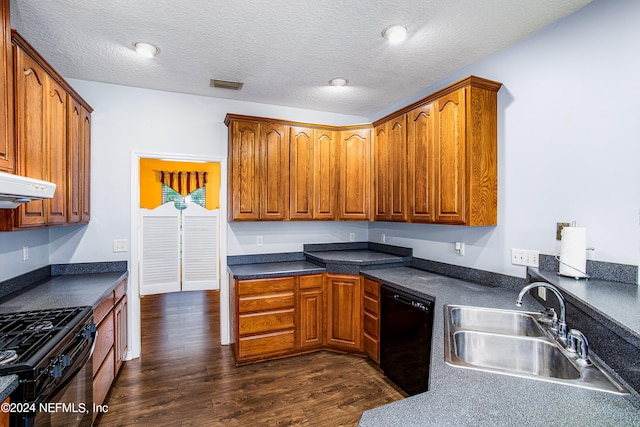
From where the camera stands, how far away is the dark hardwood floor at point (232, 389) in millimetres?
2246

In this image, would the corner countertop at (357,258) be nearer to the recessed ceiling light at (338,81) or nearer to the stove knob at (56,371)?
the recessed ceiling light at (338,81)

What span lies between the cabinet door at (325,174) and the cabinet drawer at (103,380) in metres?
2.20

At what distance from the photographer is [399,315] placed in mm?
2564

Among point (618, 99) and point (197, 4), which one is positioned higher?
point (197, 4)

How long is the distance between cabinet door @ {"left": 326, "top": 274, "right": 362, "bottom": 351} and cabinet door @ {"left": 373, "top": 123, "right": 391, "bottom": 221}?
756 mm

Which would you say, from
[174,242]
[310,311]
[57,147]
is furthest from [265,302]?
[174,242]

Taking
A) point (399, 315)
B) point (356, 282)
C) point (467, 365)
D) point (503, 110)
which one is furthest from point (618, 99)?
point (356, 282)

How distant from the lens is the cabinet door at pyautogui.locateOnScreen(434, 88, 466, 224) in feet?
7.80

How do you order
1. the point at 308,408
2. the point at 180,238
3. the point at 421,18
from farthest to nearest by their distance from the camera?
the point at 180,238 < the point at 308,408 < the point at 421,18

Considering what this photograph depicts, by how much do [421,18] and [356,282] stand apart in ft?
7.41

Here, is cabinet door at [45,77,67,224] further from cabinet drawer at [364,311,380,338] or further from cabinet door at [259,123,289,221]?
cabinet drawer at [364,311,380,338]

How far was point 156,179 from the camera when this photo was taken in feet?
20.5

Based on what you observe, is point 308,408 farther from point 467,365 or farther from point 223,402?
point 467,365

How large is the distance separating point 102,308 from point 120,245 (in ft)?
3.32
